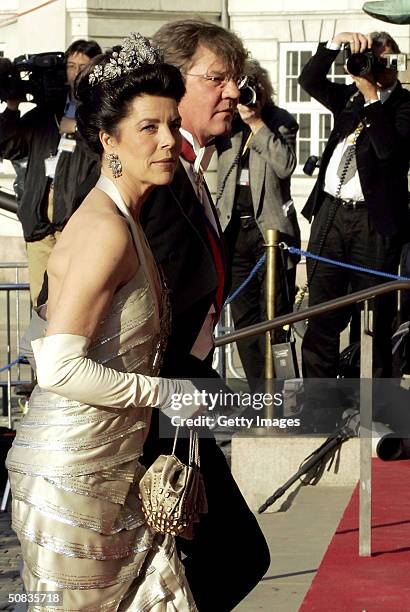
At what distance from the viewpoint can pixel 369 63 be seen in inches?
324

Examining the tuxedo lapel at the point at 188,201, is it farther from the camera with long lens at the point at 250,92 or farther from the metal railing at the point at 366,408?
the camera with long lens at the point at 250,92

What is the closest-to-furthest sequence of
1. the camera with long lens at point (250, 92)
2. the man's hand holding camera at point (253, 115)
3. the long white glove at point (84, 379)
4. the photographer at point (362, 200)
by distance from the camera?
the long white glove at point (84, 379), the photographer at point (362, 200), the camera with long lens at point (250, 92), the man's hand holding camera at point (253, 115)

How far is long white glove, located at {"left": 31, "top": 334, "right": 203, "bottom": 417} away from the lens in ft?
11.4

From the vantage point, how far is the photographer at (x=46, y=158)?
336 inches

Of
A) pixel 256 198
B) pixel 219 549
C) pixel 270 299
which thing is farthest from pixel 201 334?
pixel 256 198

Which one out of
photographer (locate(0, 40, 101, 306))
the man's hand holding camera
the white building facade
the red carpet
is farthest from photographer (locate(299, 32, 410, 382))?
the white building facade

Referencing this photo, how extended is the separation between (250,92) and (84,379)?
5564 mm

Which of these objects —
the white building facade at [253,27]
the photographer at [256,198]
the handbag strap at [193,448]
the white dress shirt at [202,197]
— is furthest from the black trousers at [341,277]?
the white building facade at [253,27]

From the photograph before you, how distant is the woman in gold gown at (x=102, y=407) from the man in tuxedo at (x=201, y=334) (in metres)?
0.45

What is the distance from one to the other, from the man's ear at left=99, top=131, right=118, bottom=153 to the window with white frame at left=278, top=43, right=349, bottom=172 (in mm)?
21754

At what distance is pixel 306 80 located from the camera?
8672 millimetres

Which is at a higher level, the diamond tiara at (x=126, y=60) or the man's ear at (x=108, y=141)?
the diamond tiara at (x=126, y=60)

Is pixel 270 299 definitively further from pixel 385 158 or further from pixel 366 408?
pixel 366 408

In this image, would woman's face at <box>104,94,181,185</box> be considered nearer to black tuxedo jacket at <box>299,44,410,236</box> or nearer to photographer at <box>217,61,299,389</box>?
black tuxedo jacket at <box>299,44,410,236</box>
